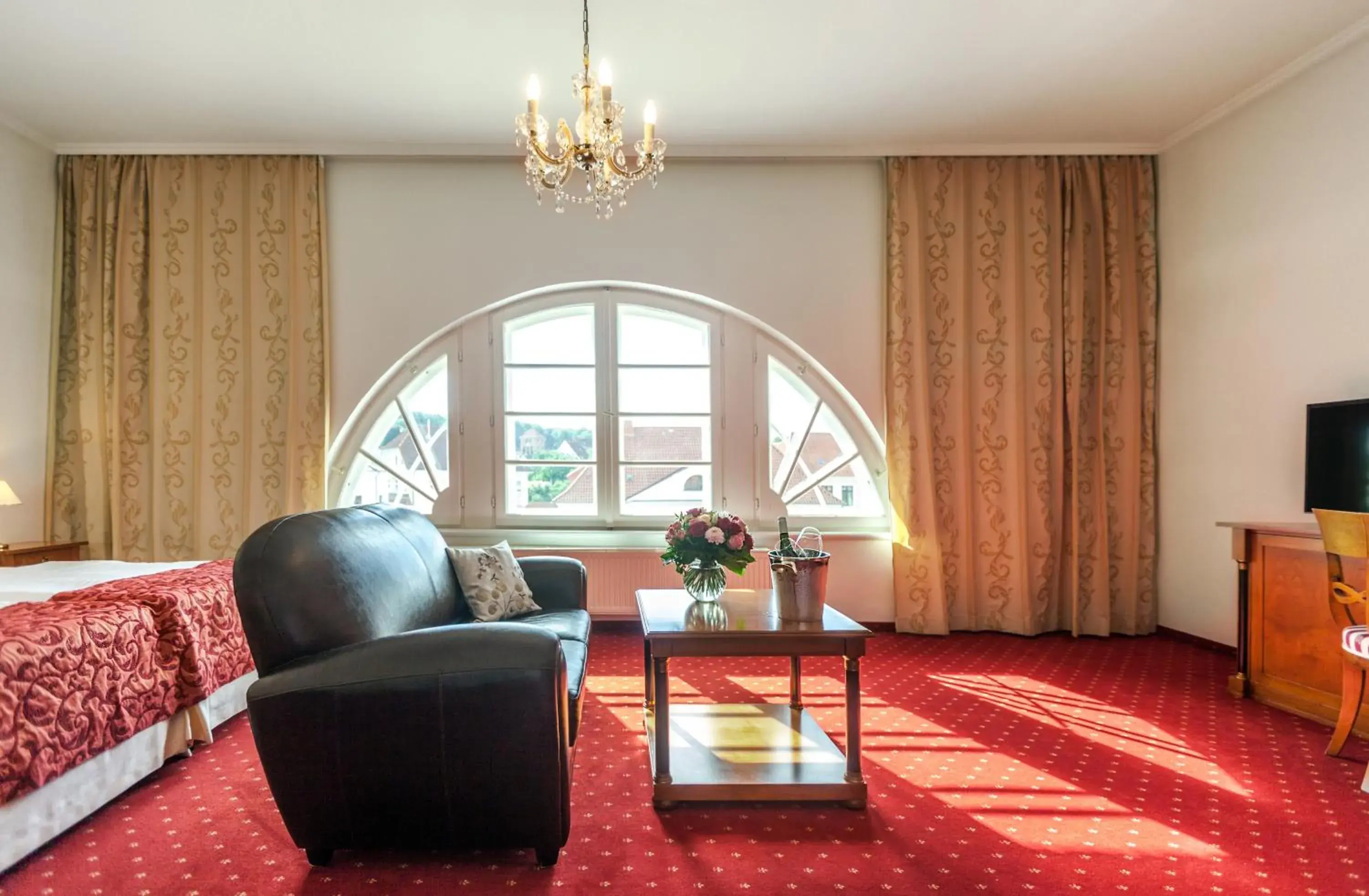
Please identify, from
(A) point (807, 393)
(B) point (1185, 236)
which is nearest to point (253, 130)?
(A) point (807, 393)

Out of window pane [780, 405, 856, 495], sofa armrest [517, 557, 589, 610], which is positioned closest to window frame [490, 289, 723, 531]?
window pane [780, 405, 856, 495]

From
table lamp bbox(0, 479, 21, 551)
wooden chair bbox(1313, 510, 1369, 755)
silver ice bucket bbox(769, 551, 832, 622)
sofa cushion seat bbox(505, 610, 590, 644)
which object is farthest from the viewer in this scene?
table lamp bbox(0, 479, 21, 551)

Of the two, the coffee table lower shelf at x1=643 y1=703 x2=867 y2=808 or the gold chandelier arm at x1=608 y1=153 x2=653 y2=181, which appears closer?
the coffee table lower shelf at x1=643 y1=703 x2=867 y2=808

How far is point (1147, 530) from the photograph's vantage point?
188 inches

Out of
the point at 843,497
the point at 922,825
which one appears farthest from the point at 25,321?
the point at 922,825

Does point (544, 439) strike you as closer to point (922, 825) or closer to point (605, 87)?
point (605, 87)

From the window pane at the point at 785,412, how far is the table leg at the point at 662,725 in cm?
276

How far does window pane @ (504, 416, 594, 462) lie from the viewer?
506 cm

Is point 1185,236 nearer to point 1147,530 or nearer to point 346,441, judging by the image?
point 1147,530

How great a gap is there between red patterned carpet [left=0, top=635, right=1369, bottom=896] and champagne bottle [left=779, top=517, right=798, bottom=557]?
30.7 inches

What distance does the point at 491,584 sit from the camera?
3.21m

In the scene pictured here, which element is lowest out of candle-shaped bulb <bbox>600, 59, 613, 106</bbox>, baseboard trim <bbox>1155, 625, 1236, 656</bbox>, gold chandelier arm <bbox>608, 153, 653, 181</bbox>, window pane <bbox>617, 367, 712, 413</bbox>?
baseboard trim <bbox>1155, 625, 1236, 656</bbox>

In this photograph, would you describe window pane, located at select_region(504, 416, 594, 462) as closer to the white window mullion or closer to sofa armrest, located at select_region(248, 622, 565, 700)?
the white window mullion

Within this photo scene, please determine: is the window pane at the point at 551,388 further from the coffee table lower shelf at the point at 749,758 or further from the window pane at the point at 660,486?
the coffee table lower shelf at the point at 749,758
